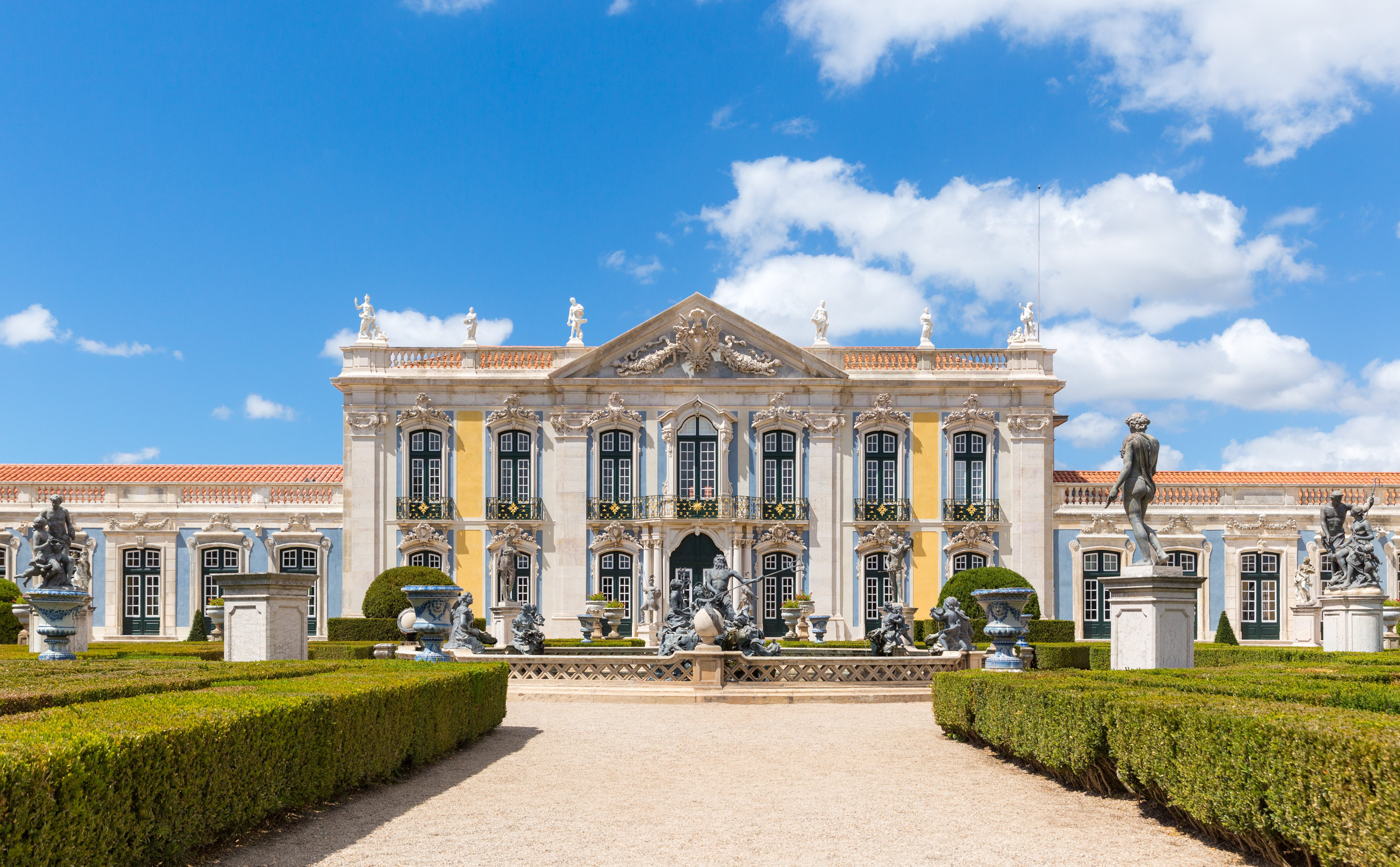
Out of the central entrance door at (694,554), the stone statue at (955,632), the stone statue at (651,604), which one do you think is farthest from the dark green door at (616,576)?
the stone statue at (955,632)

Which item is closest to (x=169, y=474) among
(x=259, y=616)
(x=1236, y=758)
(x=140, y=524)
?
(x=140, y=524)

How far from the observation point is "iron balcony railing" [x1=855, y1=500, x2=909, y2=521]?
101 feet

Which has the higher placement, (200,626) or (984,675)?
(984,675)

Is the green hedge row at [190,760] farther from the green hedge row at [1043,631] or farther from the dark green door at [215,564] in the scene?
the dark green door at [215,564]

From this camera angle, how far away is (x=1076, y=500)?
3116 centimetres

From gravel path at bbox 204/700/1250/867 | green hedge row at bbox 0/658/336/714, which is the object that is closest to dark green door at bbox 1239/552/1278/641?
gravel path at bbox 204/700/1250/867

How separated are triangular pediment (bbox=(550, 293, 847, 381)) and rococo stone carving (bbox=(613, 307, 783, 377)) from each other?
0.01m

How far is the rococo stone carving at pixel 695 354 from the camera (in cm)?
3061

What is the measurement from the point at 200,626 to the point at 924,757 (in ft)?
75.5

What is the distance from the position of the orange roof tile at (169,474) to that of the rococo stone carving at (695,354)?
350 inches

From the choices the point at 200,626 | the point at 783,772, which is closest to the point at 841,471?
the point at 200,626

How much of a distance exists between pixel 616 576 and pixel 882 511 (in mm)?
7224

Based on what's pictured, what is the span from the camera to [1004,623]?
14.0 metres

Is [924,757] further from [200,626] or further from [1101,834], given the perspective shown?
[200,626]
